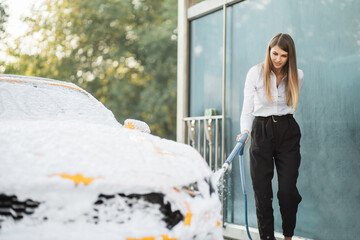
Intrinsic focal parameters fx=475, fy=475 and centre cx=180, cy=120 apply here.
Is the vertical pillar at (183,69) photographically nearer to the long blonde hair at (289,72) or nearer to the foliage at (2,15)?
the long blonde hair at (289,72)

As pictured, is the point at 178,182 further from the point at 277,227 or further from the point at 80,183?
the point at 277,227

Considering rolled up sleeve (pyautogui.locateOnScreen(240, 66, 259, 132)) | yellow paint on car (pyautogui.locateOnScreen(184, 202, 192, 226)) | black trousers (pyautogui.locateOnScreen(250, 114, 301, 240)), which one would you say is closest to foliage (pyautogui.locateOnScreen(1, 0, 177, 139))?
rolled up sleeve (pyautogui.locateOnScreen(240, 66, 259, 132))

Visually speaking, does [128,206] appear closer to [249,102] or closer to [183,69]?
[249,102]

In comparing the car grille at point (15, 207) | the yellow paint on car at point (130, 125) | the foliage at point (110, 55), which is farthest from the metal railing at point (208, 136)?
the foliage at point (110, 55)

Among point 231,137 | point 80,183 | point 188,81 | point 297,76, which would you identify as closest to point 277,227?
point 231,137

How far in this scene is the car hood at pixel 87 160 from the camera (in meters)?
2.22

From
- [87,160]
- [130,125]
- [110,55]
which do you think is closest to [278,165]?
[130,125]

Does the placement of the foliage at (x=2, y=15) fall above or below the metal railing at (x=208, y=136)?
above

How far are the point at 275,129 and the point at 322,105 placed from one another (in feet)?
2.36

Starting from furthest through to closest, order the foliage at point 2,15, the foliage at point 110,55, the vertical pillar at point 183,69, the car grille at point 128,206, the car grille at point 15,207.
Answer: the foliage at point 110,55, the foliage at point 2,15, the vertical pillar at point 183,69, the car grille at point 128,206, the car grille at point 15,207

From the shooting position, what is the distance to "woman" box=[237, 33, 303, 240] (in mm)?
4062

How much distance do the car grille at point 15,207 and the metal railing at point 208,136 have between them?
377cm

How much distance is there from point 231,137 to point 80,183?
11.8 feet

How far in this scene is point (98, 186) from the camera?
226 centimetres
